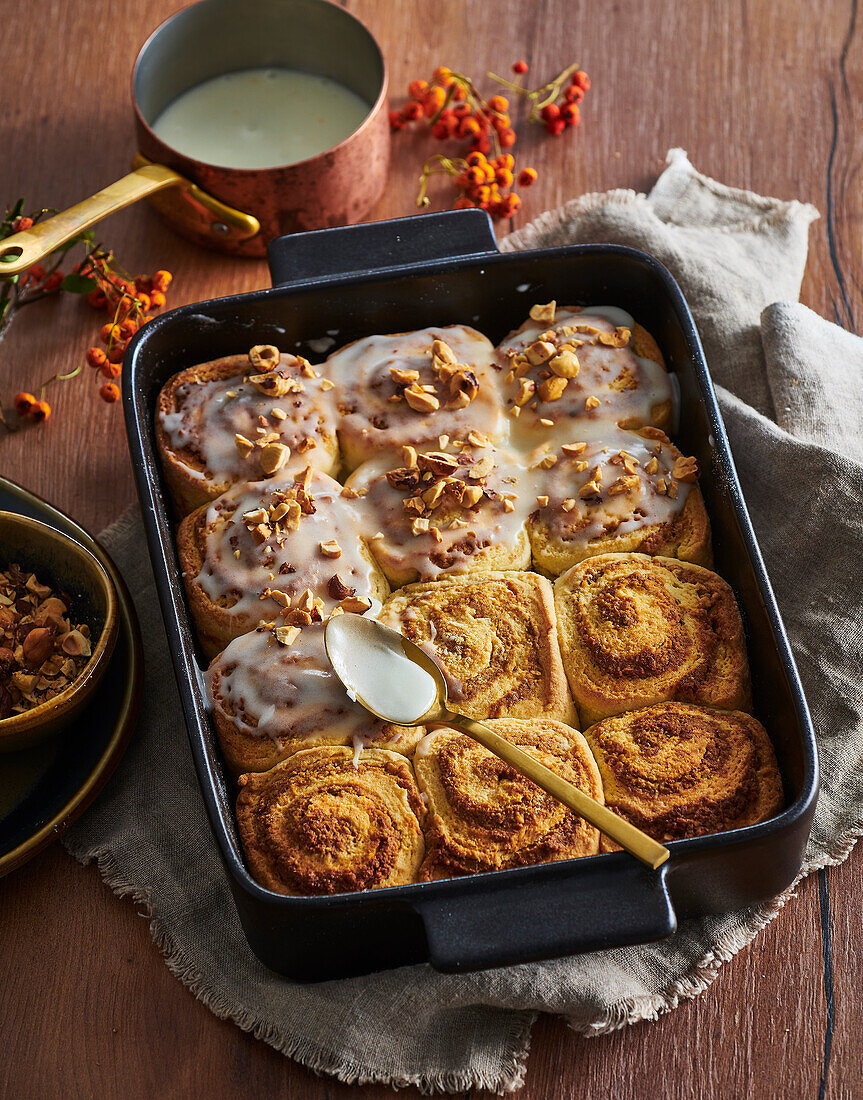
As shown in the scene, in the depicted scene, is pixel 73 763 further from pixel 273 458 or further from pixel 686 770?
pixel 686 770

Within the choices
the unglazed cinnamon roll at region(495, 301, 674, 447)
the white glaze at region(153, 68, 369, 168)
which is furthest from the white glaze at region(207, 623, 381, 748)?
the white glaze at region(153, 68, 369, 168)

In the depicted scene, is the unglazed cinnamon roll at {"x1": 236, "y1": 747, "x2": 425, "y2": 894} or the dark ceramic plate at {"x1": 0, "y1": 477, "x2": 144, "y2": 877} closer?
the unglazed cinnamon roll at {"x1": 236, "y1": 747, "x2": 425, "y2": 894}

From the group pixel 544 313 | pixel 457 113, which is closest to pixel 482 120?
pixel 457 113

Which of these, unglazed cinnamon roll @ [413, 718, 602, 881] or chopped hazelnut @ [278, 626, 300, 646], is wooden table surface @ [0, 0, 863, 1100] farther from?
chopped hazelnut @ [278, 626, 300, 646]

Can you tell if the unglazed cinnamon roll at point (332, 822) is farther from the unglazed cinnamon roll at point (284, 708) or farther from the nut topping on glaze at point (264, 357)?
the nut topping on glaze at point (264, 357)

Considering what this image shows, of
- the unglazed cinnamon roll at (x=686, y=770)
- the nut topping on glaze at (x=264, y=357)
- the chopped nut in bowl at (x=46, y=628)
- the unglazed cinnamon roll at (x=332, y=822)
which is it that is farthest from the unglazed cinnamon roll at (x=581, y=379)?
the chopped nut in bowl at (x=46, y=628)
